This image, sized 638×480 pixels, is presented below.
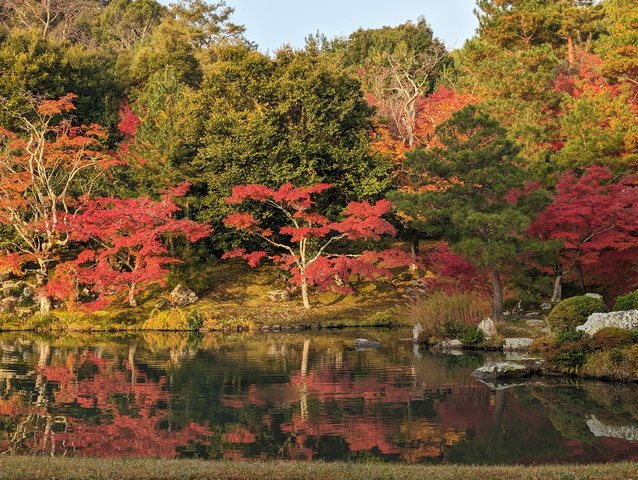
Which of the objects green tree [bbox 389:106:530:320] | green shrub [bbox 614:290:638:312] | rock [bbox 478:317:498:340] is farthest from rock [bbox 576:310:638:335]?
rock [bbox 478:317:498:340]

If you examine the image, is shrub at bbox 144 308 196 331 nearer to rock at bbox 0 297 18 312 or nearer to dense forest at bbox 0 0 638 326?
dense forest at bbox 0 0 638 326

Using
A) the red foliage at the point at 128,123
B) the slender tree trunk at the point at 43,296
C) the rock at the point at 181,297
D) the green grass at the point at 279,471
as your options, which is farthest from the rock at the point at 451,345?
the red foliage at the point at 128,123

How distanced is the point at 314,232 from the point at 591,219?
1161 cm

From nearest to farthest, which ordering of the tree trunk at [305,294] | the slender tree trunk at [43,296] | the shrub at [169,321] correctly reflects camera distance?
the shrub at [169,321], the slender tree trunk at [43,296], the tree trunk at [305,294]

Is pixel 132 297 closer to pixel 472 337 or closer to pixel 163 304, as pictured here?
pixel 163 304

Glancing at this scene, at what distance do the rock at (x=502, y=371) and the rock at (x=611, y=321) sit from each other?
1.77 meters

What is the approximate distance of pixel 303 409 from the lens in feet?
48.7

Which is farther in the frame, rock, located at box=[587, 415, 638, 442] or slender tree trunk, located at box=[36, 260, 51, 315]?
slender tree trunk, located at box=[36, 260, 51, 315]

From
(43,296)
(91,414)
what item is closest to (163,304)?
(43,296)

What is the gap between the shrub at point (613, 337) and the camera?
1828cm

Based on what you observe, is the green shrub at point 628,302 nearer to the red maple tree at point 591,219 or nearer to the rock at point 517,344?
the rock at point 517,344

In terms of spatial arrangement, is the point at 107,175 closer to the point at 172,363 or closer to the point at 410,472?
the point at 172,363

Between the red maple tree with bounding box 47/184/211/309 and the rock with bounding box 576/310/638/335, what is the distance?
18.6 metres

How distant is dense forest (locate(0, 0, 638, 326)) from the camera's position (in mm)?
26297
